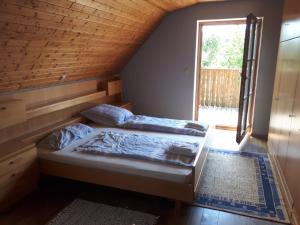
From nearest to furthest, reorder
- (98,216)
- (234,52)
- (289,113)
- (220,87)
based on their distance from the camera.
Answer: (98,216) < (289,113) < (220,87) < (234,52)

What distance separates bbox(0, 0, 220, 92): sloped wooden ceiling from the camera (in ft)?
6.32

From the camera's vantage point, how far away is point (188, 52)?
4230mm

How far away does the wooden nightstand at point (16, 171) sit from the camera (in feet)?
6.93

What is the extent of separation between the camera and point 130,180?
2.21 meters

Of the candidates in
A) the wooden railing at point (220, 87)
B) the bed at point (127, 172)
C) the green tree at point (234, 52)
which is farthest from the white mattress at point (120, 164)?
the green tree at point (234, 52)

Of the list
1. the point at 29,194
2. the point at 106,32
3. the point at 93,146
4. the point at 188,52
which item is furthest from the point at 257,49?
the point at 29,194

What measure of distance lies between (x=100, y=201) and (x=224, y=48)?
17.3 feet

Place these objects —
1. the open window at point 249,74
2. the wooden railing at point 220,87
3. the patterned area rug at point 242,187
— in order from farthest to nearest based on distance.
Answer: the wooden railing at point 220,87 < the open window at point 249,74 < the patterned area rug at point 242,187

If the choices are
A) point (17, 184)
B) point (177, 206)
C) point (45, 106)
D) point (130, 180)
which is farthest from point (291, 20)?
point (17, 184)

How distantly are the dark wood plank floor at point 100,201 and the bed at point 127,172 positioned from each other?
0.51 ft

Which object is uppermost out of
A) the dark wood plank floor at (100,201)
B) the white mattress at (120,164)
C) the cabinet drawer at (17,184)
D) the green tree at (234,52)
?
the green tree at (234,52)

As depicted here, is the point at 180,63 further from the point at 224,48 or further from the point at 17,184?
the point at 17,184

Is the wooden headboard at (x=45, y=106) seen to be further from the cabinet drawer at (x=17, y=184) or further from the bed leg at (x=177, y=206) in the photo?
the bed leg at (x=177, y=206)

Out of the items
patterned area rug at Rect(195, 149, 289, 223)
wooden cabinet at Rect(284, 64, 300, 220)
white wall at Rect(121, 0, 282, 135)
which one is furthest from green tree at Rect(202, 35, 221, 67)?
wooden cabinet at Rect(284, 64, 300, 220)
